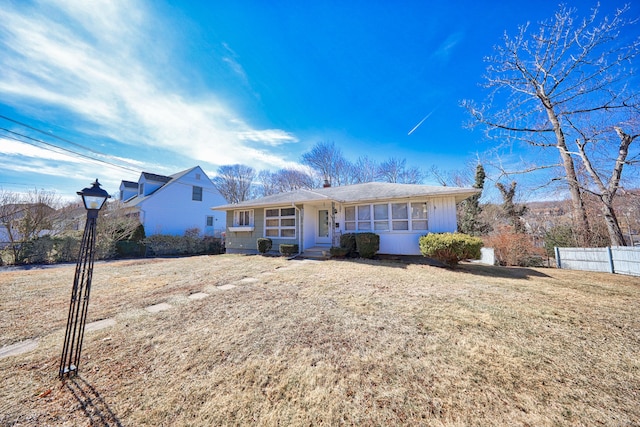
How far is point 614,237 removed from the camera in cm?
908

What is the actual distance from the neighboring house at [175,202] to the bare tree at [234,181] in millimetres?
7557

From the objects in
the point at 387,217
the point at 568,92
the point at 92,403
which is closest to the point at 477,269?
the point at 387,217

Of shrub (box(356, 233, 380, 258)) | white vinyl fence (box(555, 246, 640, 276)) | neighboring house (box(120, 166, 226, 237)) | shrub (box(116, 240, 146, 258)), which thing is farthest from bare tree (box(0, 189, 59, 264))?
white vinyl fence (box(555, 246, 640, 276))

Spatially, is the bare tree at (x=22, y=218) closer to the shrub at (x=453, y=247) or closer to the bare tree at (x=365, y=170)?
the shrub at (x=453, y=247)

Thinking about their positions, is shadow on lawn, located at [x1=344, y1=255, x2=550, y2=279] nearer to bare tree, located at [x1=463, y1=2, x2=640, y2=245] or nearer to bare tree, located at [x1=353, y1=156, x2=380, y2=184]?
bare tree, located at [x1=463, y1=2, x2=640, y2=245]

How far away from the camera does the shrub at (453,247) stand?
691 cm

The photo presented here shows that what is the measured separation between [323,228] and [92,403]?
408 inches

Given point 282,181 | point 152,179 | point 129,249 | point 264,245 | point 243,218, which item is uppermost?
point 282,181

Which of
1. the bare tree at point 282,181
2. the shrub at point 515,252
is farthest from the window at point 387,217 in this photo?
the bare tree at point 282,181

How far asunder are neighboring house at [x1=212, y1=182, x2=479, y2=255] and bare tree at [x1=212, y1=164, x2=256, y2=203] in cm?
1616

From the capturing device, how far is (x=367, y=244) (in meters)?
9.29

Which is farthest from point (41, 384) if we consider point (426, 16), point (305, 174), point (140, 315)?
point (305, 174)

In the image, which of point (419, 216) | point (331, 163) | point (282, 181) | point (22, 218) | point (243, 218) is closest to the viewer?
point (419, 216)

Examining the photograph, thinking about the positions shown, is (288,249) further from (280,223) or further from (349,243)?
(349,243)
